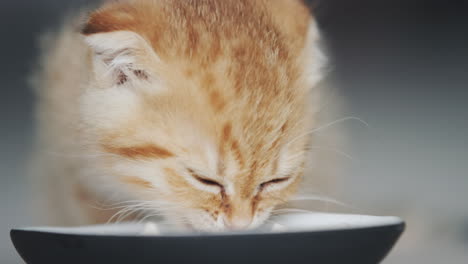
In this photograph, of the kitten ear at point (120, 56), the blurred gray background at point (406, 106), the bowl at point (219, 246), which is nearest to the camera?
the bowl at point (219, 246)

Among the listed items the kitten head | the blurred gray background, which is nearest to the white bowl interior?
the kitten head

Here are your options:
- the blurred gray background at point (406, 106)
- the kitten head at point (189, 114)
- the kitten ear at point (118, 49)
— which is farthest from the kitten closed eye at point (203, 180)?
the blurred gray background at point (406, 106)

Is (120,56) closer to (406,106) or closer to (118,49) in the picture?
(118,49)

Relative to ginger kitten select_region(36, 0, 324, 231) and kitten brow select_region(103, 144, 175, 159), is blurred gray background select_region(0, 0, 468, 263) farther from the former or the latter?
kitten brow select_region(103, 144, 175, 159)

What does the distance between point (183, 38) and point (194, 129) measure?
15 centimetres

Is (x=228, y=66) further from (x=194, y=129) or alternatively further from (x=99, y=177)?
(x=99, y=177)

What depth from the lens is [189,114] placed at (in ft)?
2.61

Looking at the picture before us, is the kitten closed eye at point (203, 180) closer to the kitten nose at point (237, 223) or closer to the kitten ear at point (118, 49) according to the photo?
the kitten nose at point (237, 223)

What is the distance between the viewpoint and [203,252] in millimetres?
618

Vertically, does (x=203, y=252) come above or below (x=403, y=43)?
below

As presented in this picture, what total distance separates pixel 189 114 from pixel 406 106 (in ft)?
1.64

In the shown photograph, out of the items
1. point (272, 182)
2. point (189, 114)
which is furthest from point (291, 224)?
point (189, 114)

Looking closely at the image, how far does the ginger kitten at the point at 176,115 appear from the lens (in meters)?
0.79

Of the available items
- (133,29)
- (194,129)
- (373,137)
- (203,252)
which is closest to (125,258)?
(203,252)
